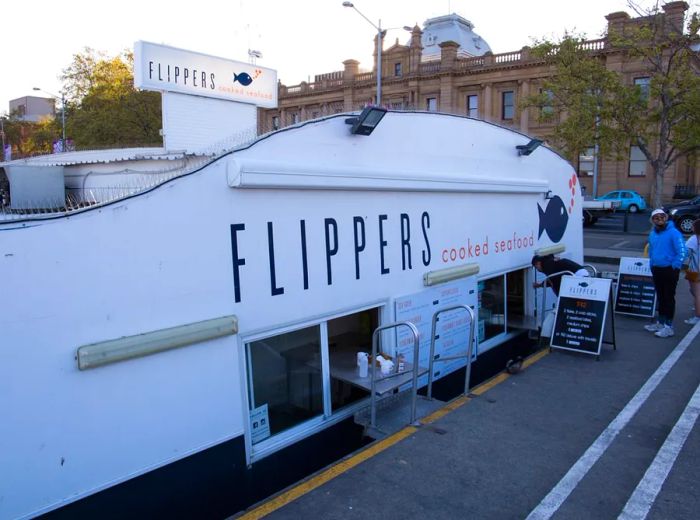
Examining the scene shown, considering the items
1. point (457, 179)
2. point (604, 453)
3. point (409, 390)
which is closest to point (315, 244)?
point (409, 390)

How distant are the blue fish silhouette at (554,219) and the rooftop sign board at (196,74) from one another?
4.59 m

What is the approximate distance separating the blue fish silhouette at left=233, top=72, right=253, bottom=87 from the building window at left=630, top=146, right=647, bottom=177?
33976 mm

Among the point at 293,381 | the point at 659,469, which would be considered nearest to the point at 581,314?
the point at 659,469

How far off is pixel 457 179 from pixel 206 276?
3.51m

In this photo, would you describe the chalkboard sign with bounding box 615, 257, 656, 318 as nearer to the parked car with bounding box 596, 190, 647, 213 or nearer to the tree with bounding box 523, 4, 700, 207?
the tree with bounding box 523, 4, 700, 207

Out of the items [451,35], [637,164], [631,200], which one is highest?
[451,35]

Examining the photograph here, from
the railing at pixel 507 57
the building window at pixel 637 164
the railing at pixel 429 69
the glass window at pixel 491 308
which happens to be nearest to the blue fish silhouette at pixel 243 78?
the glass window at pixel 491 308

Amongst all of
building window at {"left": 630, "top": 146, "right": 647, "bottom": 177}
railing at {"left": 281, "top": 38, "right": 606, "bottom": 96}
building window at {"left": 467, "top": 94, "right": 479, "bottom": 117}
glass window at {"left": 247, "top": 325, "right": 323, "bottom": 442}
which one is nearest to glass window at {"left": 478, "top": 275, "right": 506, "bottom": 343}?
glass window at {"left": 247, "top": 325, "right": 323, "bottom": 442}

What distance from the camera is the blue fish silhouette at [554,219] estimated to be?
8.65 m

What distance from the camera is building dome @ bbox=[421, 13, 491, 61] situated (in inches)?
2099

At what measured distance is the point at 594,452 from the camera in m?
4.49

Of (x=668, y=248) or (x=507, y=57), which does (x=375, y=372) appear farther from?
(x=507, y=57)

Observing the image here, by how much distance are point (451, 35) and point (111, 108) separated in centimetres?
3648

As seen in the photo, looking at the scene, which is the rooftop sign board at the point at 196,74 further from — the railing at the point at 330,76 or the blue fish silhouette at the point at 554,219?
the railing at the point at 330,76
